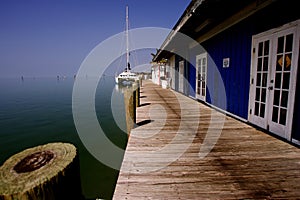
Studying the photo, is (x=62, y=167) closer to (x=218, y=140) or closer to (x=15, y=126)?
(x=218, y=140)

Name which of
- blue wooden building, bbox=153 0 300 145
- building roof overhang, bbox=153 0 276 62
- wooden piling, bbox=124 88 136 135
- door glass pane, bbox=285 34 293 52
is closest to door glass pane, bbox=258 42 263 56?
blue wooden building, bbox=153 0 300 145

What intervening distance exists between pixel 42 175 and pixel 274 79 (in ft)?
13.9

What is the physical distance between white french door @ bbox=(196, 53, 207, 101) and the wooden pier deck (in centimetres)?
388

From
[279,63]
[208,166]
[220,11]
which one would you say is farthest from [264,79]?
[208,166]

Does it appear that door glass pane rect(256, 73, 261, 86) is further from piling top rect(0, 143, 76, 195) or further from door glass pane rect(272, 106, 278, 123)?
piling top rect(0, 143, 76, 195)

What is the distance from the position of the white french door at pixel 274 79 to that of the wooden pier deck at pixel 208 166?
372 millimetres

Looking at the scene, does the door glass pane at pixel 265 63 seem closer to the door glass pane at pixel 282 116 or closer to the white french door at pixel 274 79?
the white french door at pixel 274 79

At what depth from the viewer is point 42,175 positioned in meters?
0.98

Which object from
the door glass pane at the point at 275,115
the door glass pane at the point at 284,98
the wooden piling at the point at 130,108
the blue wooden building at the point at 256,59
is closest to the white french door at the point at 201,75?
→ the blue wooden building at the point at 256,59

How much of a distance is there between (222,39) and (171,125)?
11.6 feet

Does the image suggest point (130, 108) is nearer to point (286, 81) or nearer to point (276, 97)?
point (276, 97)

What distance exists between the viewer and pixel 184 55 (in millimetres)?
10531

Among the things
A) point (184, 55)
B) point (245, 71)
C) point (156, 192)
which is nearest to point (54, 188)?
point (156, 192)

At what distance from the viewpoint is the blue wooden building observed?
3203mm
